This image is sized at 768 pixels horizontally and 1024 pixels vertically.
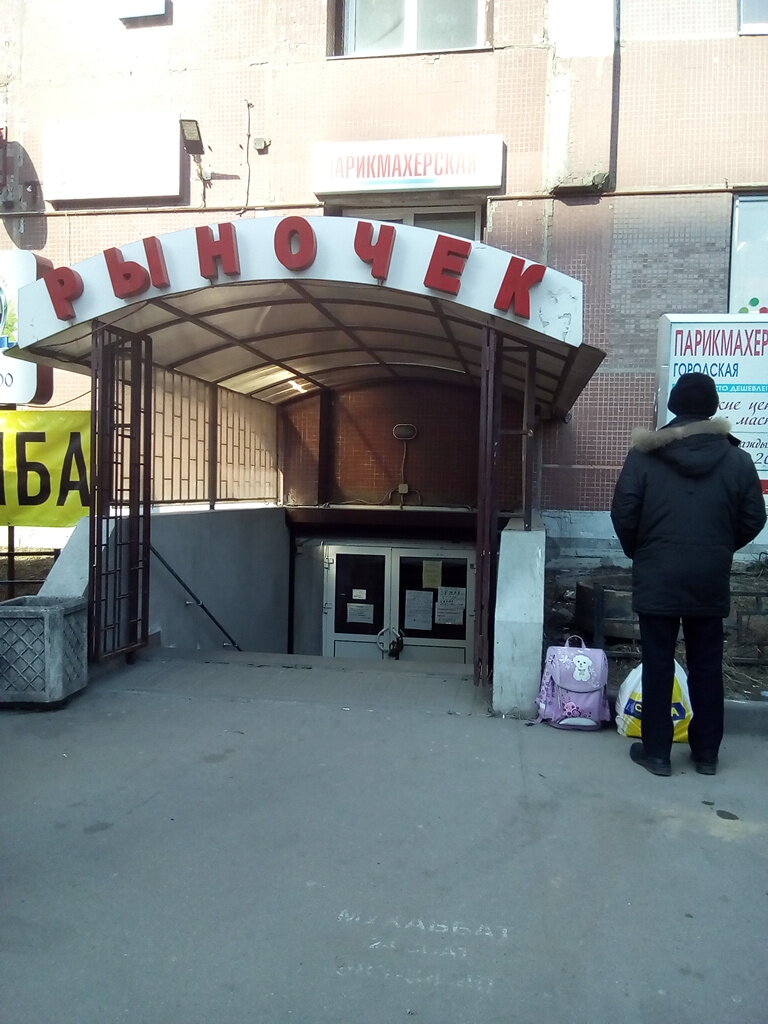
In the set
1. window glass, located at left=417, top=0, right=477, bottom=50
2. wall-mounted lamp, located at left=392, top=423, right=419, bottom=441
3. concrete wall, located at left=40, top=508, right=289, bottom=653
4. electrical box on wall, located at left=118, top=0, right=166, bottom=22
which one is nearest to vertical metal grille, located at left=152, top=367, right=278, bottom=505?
concrete wall, located at left=40, top=508, right=289, bottom=653

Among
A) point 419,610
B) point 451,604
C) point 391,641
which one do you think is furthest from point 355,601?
point 451,604

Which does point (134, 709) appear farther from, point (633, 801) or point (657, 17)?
point (657, 17)

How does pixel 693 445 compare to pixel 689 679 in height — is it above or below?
above

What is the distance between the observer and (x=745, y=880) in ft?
10.1

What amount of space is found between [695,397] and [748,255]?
5526mm

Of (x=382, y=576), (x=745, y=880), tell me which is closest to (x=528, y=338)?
(x=745, y=880)

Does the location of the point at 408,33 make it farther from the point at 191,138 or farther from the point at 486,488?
the point at 486,488

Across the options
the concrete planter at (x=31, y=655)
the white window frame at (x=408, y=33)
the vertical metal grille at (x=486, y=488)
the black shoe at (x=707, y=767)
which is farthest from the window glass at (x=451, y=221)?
the black shoe at (x=707, y=767)

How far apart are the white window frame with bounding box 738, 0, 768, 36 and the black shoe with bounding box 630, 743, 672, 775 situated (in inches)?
311

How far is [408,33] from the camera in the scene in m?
9.37

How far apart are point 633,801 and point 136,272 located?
14.2ft

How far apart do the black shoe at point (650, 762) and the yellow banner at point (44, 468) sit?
16.4 feet

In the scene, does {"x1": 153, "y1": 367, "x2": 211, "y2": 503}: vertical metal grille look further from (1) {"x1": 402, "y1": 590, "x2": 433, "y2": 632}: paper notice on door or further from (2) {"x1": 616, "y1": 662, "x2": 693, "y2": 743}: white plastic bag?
(2) {"x1": 616, "y1": 662, "x2": 693, "y2": 743}: white plastic bag

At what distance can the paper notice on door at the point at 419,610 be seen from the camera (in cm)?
1089
